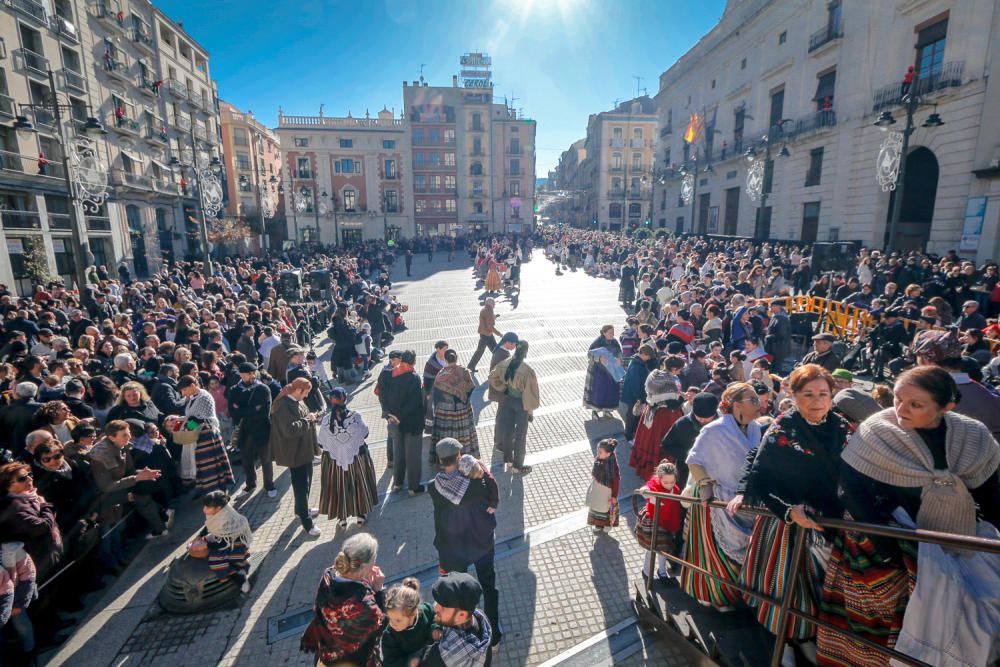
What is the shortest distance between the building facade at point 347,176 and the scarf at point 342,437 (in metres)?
48.1

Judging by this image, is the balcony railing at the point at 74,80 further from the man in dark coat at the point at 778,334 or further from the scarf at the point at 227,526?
the man in dark coat at the point at 778,334

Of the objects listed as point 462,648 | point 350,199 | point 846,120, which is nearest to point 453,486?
point 462,648

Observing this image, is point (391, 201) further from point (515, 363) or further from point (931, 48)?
point (515, 363)

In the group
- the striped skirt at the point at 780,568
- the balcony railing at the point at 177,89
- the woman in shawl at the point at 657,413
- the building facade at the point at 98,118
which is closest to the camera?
the striped skirt at the point at 780,568

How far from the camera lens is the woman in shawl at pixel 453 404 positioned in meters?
5.94

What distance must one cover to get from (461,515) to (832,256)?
18275mm

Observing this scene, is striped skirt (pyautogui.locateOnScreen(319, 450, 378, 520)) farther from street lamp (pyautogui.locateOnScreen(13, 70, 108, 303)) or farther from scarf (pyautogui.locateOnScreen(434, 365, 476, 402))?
street lamp (pyautogui.locateOnScreen(13, 70, 108, 303))

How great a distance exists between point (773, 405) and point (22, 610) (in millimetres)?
7217

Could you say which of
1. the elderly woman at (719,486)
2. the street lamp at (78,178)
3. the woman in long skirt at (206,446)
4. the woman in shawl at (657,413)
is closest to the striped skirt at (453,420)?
the woman in shawl at (657,413)

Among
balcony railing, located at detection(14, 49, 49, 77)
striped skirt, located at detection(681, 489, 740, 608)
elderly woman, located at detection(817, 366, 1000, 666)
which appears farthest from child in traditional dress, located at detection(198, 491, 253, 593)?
balcony railing, located at detection(14, 49, 49, 77)

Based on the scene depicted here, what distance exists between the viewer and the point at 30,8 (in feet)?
67.2

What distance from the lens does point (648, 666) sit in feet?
11.9

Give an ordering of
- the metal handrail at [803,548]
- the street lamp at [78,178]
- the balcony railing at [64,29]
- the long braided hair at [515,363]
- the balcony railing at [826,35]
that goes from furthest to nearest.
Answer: the balcony railing at [826,35]
the balcony railing at [64,29]
the street lamp at [78,178]
the long braided hair at [515,363]
the metal handrail at [803,548]

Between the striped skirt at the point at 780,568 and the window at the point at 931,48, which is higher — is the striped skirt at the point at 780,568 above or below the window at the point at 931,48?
below
